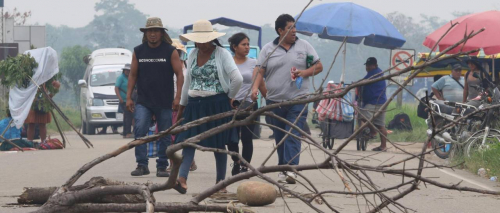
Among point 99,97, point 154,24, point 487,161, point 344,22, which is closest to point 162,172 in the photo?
point 154,24

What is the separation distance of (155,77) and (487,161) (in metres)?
4.35

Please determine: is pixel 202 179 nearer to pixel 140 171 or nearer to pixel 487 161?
pixel 140 171

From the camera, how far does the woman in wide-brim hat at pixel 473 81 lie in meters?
13.8

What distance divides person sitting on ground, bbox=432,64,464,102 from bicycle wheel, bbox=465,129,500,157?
9.32ft

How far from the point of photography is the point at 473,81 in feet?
47.2

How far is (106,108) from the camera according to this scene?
2438 cm

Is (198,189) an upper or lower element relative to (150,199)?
lower

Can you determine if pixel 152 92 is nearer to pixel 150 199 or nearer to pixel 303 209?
pixel 303 209

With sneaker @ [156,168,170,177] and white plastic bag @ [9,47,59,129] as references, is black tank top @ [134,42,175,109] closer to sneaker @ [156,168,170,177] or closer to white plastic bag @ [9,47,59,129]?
sneaker @ [156,168,170,177]

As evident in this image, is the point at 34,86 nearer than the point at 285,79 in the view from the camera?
No

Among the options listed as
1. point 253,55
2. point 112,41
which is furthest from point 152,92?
point 112,41

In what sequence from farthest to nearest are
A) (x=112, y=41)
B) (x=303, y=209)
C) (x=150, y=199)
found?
(x=112, y=41) < (x=303, y=209) < (x=150, y=199)

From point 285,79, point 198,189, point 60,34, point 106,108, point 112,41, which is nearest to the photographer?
point 198,189

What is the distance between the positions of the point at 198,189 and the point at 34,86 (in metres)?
7.03
